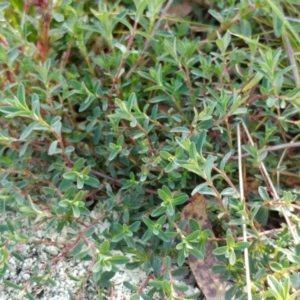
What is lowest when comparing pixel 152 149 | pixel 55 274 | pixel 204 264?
pixel 55 274

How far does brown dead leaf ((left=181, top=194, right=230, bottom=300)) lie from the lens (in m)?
1.34

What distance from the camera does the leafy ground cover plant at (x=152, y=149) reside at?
4.15 feet

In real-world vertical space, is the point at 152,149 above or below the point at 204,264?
above

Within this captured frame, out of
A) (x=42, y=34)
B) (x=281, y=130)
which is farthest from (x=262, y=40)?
(x=42, y=34)

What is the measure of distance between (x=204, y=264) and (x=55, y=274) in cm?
38

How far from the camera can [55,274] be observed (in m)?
1.37

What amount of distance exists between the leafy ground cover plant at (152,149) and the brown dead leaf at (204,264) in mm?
34

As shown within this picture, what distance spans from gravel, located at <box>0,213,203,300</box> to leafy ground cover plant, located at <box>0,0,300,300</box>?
0.03m

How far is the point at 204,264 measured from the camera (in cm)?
137

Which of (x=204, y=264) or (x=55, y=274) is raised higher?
(x=204, y=264)

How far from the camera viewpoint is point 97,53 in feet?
5.77

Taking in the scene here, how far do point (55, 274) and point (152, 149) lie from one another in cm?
40

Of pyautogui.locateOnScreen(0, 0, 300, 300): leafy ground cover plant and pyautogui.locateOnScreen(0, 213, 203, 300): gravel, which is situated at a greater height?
pyautogui.locateOnScreen(0, 0, 300, 300): leafy ground cover plant

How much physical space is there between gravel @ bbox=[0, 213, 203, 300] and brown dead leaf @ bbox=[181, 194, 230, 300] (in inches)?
1.6
